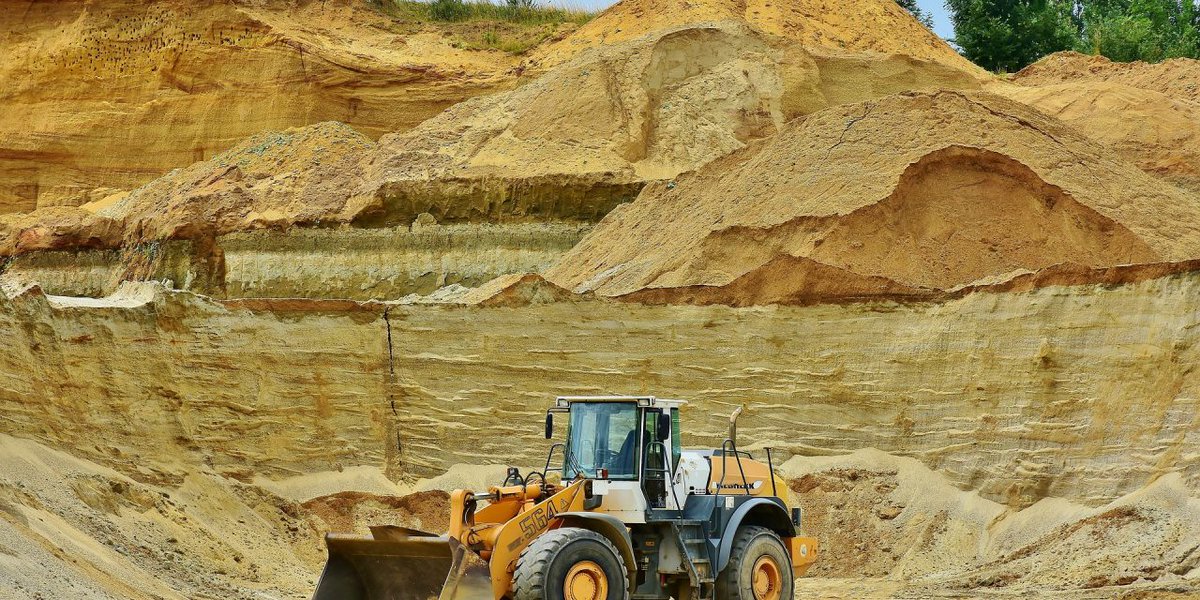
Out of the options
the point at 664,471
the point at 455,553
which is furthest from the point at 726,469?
the point at 455,553

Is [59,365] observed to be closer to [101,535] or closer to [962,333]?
[101,535]

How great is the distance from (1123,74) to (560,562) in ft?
102

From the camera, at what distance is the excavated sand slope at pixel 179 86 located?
131ft

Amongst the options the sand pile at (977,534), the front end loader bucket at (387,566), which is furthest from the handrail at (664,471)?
the sand pile at (977,534)

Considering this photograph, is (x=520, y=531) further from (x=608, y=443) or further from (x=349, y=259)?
(x=349, y=259)

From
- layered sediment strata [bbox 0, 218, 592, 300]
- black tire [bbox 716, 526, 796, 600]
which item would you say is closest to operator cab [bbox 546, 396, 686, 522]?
black tire [bbox 716, 526, 796, 600]

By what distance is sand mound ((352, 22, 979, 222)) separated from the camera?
31188 mm

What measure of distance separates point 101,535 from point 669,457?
6954mm

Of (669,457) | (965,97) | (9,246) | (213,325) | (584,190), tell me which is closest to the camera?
(669,457)

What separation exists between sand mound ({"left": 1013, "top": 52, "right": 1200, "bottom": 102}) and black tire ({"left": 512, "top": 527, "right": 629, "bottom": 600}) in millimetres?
28032

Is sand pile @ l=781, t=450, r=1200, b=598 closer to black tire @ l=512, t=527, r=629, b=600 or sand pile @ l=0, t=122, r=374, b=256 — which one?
black tire @ l=512, t=527, r=629, b=600

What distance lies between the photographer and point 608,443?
39.7 feet

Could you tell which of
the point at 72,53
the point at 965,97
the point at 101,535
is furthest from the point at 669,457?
the point at 72,53

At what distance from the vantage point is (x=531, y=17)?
150 feet
